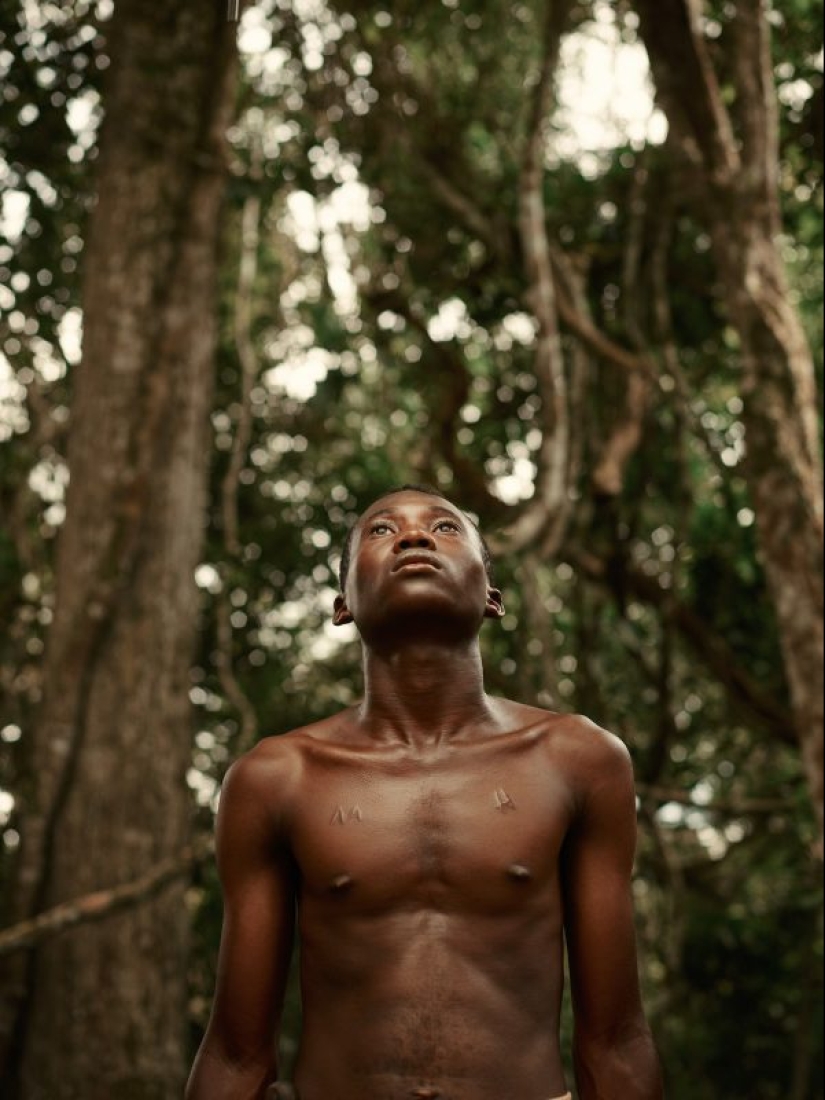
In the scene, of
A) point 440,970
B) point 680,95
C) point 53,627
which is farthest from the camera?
point 53,627

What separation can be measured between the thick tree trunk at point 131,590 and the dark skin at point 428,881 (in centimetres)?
318

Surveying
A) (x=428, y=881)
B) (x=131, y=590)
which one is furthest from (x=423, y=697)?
(x=131, y=590)

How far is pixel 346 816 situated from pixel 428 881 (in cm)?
17

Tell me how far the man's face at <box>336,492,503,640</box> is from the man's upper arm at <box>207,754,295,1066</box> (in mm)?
321

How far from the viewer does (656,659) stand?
28.8ft

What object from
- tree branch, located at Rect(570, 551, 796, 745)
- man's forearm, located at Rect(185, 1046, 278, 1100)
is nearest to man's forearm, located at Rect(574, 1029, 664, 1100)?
man's forearm, located at Rect(185, 1046, 278, 1100)

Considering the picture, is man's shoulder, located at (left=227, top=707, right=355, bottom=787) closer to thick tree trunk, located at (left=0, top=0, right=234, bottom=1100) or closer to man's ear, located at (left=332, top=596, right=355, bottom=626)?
man's ear, located at (left=332, top=596, right=355, bottom=626)

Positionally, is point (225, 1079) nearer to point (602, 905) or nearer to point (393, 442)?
point (602, 905)

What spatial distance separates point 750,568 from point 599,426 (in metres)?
1.18

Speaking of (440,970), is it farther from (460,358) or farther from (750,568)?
(460,358)

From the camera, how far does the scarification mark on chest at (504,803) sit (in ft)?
7.54

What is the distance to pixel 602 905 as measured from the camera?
2338 mm

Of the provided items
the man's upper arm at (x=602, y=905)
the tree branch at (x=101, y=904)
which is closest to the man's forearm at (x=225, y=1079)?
the man's upper arm at (x=602, y=905)

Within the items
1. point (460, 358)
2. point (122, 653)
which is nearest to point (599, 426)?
point (460, 358)
